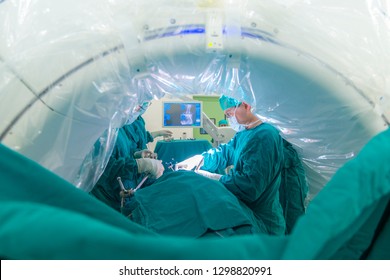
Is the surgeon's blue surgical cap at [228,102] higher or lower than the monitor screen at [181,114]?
lower

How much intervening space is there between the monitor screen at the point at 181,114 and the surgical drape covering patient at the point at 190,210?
5.65 feet

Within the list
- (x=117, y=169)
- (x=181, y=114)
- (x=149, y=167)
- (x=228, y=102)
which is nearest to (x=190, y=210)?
(x=117, y=169)

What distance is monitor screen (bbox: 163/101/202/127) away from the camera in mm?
2877

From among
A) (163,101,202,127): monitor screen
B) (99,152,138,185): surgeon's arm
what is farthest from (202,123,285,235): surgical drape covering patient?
(163,101,202,127): monitor screen

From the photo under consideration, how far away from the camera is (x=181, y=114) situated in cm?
290

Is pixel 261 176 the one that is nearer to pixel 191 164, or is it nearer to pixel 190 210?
pixel 190 210

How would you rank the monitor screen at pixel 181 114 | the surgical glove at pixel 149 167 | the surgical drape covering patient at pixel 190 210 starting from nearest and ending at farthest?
1. the surgical drape covering patient at pixel 190 210
2. the surgical glove at pixel 149 167
3. the monitor screen at pixel 181 114

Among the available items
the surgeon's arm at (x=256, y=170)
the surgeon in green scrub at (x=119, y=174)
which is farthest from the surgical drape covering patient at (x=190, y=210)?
the surgeon's arm at (x=256, y=170)

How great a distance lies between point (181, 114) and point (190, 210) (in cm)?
196

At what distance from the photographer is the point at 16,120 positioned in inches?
28.5

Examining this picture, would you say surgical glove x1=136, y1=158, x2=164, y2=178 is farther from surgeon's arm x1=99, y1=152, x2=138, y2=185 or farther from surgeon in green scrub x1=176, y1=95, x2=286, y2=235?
surgeon in green scrub x1=176, y1=95, x2=286, y2=235

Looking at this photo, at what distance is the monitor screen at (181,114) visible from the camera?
2.88 meters

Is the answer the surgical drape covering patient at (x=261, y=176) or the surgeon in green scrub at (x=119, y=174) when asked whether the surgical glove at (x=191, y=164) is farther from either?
the surgical drape covering patient at (x=261, y=176)

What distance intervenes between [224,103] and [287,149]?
56 centimetres
